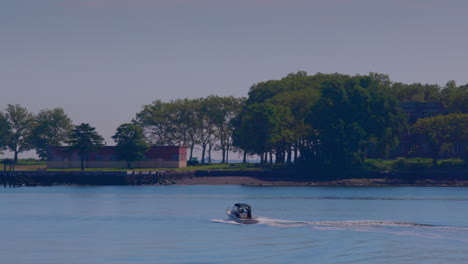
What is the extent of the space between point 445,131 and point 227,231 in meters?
119

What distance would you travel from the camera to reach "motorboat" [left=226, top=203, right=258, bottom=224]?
300 feet

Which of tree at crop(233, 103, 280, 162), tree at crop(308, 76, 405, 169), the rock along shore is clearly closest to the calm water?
the rock along shore

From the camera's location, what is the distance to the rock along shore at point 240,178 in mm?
181125

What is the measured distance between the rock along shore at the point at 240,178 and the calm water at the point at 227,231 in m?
44.3

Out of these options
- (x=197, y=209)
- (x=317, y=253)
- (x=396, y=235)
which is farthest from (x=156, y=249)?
(x=197, y=209)

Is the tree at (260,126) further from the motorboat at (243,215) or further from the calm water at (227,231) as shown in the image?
the motorboat at (243,215)

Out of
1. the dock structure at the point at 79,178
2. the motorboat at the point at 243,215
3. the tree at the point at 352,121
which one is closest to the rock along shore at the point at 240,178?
the dock structure at the point at 79,178

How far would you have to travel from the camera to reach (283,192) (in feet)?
518

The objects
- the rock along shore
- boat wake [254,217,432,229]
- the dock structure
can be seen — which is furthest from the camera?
the rock along shore

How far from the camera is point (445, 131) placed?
19238cm

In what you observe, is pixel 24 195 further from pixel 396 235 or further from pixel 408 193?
pixel 396 235

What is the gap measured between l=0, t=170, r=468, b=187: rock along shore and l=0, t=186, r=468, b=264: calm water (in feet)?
145

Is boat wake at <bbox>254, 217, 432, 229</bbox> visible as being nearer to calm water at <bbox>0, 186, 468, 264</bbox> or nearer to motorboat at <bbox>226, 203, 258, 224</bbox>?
calm water at <bbox>0, 186, 468, 264</bbox>

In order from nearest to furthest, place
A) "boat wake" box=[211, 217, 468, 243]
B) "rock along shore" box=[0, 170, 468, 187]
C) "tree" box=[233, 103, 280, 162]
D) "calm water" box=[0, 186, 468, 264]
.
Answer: "calm water" box=[0, 186, 468, 264] → "boat wake" box=[211, 217, 468, 243] → "rock along shore" box=[0, 170, 468, 187] → "tree" box=[233, 103, 280, 162]
